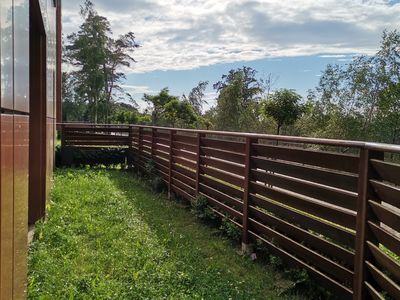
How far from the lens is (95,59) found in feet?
124

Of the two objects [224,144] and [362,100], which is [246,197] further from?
[362,100]

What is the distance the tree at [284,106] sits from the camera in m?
14.5

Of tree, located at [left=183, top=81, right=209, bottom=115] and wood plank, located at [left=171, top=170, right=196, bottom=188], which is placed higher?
tree, located at [left=183, top=81, right=209, bottom=115]

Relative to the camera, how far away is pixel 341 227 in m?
3.00

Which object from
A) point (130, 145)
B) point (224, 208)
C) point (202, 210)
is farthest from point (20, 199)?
point (130, 145)

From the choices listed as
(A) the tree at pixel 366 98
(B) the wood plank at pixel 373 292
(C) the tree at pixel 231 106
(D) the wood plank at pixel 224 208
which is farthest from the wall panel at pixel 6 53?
(C) the tree at pixel 231 106

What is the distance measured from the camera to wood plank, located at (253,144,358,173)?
287cm

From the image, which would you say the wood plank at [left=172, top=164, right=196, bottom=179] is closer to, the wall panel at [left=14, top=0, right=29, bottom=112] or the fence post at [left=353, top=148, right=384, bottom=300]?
the fence post at [left=353, top=148, right=384, bottom=300]

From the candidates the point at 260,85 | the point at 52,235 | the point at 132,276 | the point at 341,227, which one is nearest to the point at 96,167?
the point at 52,235

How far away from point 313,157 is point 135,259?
191cm

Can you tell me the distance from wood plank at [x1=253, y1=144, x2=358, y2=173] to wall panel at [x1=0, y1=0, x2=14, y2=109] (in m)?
2.18

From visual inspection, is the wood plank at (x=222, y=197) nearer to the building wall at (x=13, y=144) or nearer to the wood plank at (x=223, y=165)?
the wood plank at (x=223, y=165)

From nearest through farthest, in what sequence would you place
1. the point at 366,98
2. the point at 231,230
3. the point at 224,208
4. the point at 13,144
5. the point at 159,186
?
the point at 13,144, the point at 231,230, the point at 224,208, the point at 159,186, the point at 366,98

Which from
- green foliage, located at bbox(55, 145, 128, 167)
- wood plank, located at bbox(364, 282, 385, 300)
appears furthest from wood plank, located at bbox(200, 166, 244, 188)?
green foliage, located at bbox(55, 145, 128, 167)
